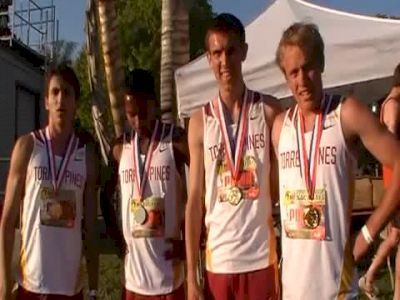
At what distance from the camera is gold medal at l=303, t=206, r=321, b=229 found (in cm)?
420

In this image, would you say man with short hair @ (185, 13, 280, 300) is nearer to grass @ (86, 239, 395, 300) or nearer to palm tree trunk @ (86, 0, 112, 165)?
grass @ (86, 239, 395, 300)

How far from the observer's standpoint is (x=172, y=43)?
9.23 meters

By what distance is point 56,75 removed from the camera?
5.31 m

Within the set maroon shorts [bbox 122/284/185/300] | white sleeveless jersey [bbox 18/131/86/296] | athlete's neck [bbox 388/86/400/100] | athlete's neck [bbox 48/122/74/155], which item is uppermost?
athlete's neck [bbox 388/86/400/100]

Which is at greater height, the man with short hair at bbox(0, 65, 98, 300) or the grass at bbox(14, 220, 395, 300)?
the man with short hair at bbox(0, 65, 98, 300)

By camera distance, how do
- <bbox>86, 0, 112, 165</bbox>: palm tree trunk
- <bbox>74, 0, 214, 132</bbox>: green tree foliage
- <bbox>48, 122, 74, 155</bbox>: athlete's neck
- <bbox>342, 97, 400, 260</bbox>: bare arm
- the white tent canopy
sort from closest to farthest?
<bbox>342, 97, 400, 260</bbox>: bare arm
<bbox>48, 122, 74, 155</bbox>: athlete's neck
the white tent canopy
<bbox>86, 0, 112, 165</bbox>: palm tree trunk
<bbox>74, 0, 214, 132</bbox>: green tree foliage

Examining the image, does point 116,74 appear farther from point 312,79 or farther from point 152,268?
point 312,79

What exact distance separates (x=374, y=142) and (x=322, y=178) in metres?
0.28

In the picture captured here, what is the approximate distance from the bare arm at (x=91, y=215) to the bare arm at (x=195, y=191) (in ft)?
2.61

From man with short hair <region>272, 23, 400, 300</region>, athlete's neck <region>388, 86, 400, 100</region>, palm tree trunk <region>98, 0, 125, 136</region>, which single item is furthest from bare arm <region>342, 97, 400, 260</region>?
palm tree trunk <region>98, 0, 125, 136</region>

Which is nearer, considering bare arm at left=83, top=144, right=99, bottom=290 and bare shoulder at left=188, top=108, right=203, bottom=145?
bare shoulder at left=188, top=108, right=203, bottom=145

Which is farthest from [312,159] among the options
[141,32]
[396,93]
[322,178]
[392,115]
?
[141,32]

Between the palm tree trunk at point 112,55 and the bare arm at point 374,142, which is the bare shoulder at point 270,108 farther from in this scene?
the palm tree trunk at point 112,55

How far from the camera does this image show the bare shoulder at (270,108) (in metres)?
4.65
